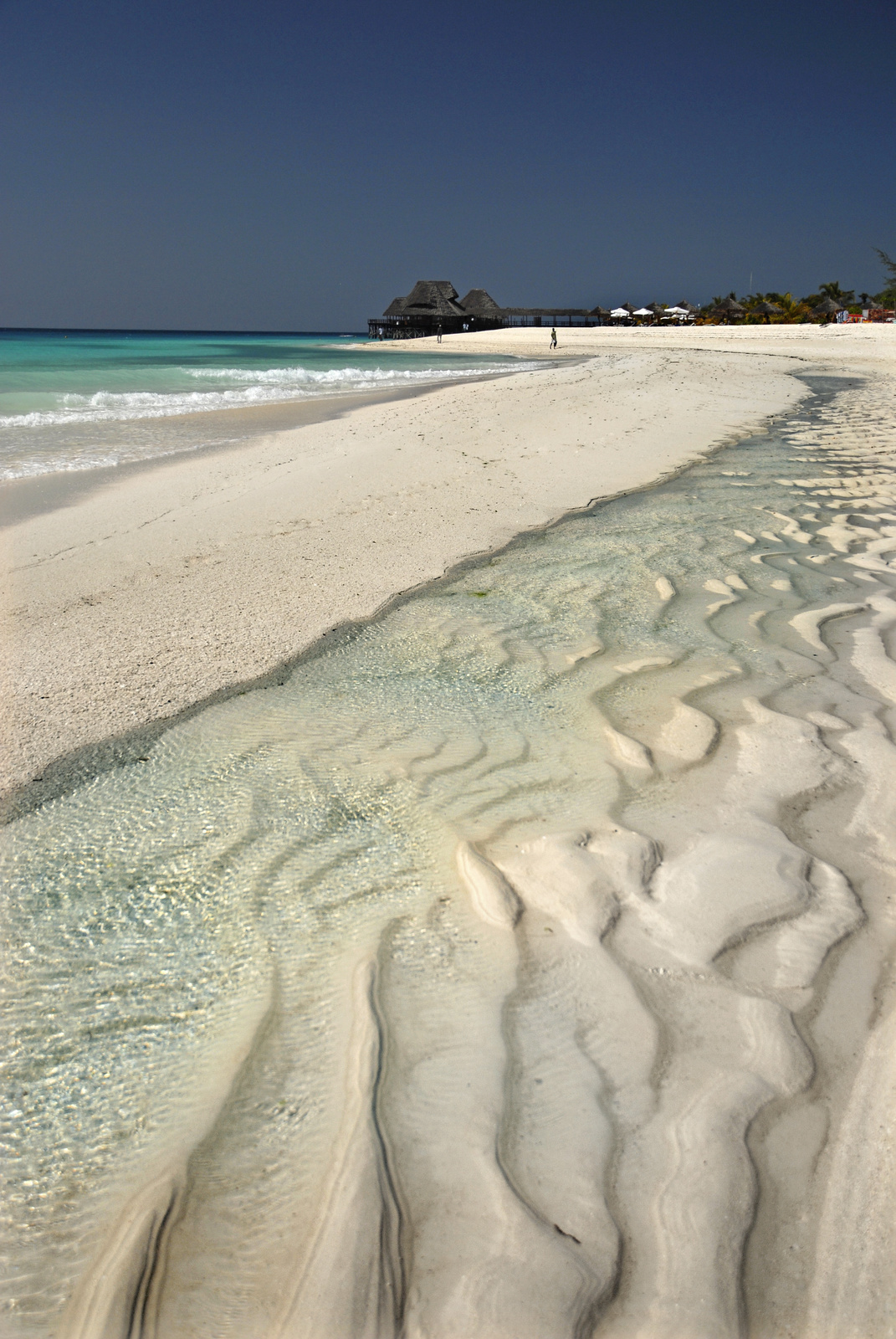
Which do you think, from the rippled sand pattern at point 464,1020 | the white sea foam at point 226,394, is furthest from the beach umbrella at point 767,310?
the rippled sand pattern at point 464,1020

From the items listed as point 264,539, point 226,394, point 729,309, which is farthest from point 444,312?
point 264,539

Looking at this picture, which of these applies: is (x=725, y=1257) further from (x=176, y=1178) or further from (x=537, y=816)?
(x=537, y=816)

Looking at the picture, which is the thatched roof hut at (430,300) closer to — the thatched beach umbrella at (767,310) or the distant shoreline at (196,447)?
the thatched beach umbrella at (767,310)

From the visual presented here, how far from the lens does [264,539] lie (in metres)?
4.23

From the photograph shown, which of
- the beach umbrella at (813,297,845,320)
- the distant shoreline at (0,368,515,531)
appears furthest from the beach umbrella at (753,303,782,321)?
the distant shoreline at (0,368,515,531)

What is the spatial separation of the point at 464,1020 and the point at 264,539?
330 cm

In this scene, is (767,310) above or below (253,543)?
above

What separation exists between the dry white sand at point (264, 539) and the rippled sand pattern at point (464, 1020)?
387 millimetres

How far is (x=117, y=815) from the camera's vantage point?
1.90 meters

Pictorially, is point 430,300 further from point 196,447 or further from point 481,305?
point 196,447

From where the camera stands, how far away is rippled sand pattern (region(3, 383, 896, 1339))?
102 centimetres

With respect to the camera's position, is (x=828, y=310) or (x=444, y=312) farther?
(x=444, y=312)

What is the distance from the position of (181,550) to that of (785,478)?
4.39 meters

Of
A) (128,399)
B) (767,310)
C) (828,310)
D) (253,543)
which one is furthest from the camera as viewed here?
(767,310)
